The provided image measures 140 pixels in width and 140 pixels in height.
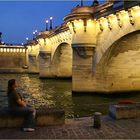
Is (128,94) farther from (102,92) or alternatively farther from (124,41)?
(124,41)

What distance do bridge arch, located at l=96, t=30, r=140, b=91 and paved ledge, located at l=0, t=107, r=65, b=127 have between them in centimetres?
1668

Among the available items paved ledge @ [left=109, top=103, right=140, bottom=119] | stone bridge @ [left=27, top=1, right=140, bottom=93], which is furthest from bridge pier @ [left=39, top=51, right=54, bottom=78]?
paved ledge @ [left=109, top=103, right=140, bottom=119]

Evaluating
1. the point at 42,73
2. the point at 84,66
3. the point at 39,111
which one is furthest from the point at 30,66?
the point at 39,111

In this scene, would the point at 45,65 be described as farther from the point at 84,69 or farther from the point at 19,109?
the point at 19,109

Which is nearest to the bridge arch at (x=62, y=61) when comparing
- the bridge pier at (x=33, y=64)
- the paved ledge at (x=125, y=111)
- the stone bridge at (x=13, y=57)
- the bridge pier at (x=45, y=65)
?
the bridge pier at (x=45, y=65)

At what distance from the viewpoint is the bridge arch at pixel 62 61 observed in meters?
Answer: 47.9

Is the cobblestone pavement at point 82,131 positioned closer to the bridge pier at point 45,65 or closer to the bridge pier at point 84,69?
the bridge pier at point 84,69

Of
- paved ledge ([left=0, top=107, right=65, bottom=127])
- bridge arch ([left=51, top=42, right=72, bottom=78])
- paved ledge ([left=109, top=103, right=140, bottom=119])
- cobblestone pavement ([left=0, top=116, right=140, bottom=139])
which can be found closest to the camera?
cobblestone pavement ([left=0, top=116, right=140, bottom=139])

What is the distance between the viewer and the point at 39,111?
400 inches

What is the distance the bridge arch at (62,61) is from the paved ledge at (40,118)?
122 ft

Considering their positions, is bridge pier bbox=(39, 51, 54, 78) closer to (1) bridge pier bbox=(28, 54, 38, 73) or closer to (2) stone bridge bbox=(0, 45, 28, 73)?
(1) bridge pier bbox=(28, 54, 38, 73)

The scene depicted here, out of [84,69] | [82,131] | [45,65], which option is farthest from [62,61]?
[82,131]

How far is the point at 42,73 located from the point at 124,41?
2698 cm

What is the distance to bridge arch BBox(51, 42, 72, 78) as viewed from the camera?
157ft
